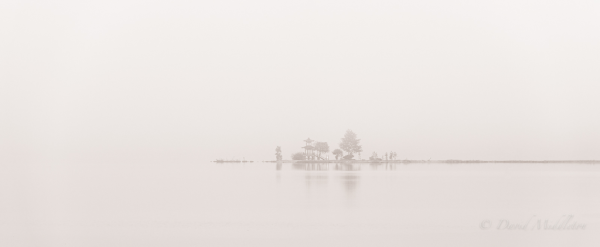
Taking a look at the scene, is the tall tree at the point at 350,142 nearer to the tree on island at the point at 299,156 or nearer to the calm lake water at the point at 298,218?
the tree on island at the point at 299,156

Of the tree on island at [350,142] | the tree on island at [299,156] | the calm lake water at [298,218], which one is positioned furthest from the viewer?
Result: the tree on island at [299,156]

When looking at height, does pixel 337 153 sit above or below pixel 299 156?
above

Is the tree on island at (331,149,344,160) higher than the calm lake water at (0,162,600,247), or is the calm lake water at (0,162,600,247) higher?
the tree on island at (331,149,344,160)

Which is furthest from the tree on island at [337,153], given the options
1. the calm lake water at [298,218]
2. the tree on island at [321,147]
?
the calm lake water at [298,218]

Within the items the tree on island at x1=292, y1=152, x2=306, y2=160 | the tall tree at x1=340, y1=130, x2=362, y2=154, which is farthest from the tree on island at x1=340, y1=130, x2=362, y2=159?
the tree on island at x1=292, y1=152, x2=306, y2=160

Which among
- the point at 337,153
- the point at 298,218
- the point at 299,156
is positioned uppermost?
the point at 337,153

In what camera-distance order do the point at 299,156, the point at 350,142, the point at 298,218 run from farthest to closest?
the point at 299,156
the point at 350,142
the point at 298,218

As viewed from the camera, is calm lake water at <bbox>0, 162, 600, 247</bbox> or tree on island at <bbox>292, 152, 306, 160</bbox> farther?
tree on island at <bbox>292, 152, 306, 160</bbox>

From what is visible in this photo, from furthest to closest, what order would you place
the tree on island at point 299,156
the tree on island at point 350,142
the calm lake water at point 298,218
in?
the tree on island at point 299,156 < the tree on island at point 350,142 < the calm lake water at point 298,218

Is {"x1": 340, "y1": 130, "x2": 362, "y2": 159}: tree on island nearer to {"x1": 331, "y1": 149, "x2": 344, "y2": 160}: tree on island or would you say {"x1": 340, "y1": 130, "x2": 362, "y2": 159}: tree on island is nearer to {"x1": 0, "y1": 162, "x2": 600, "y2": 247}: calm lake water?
{"x1": 331, "y1": 149, "x2": 344, "y2": 160}: tree on island

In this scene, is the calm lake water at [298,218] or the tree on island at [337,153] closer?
the calm lake water at [298,218]

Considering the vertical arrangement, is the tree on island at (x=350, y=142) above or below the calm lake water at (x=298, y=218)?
above

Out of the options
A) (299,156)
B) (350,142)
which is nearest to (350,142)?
(350,142)

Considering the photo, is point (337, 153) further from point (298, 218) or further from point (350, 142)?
point (298, 218)
